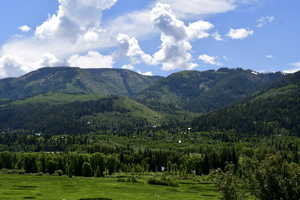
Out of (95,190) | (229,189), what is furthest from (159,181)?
(229,189)

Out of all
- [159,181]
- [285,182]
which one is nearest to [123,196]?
[159,181]

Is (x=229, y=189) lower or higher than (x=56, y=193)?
higher

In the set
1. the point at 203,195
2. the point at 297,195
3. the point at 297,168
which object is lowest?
the point at 203,195

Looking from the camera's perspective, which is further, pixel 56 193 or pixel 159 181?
pixel 159 181

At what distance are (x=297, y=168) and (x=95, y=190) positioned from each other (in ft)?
314

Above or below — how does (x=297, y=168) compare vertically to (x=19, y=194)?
above

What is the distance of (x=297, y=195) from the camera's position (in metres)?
57.2

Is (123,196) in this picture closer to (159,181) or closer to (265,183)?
(159,181)

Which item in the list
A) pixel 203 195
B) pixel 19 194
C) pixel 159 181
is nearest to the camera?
pixel 19 194

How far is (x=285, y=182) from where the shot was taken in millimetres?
57781

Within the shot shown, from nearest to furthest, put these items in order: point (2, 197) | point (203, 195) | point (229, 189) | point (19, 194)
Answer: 1. point (229, 189)
2. point (2, 197)
3. point (19, 194)
4. point (203, 195)

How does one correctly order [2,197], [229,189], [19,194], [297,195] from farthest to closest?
[19,194] < [2,197] < [229,189] < [297,195]

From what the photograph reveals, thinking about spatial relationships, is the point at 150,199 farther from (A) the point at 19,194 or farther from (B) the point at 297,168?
(B) the point at 297,168

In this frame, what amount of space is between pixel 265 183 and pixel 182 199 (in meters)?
62.0
